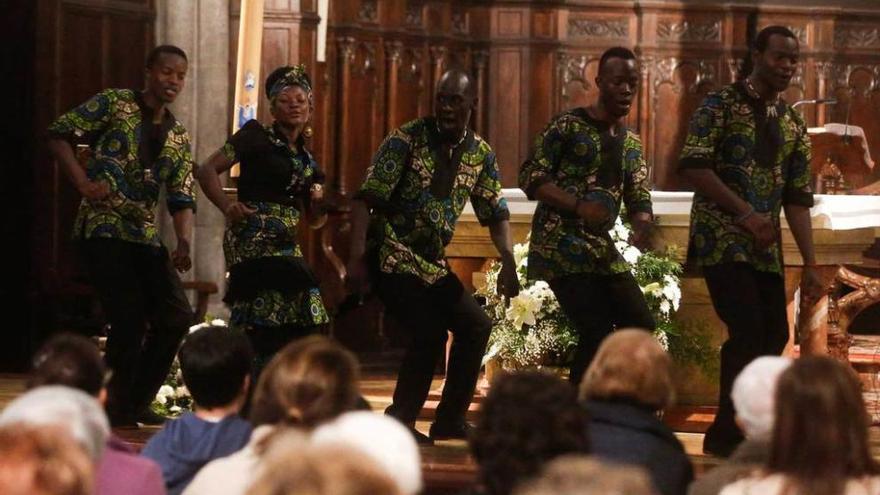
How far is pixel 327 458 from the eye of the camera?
2.38 meters

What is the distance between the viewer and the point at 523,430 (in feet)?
11.7

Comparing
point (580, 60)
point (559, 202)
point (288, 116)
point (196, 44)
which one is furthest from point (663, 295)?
point (580, 60)

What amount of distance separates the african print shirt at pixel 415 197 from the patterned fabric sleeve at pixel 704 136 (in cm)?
82

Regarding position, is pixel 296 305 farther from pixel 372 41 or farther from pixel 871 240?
pixel 372 41

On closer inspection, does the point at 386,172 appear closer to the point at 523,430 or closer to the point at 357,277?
the point at 357,277

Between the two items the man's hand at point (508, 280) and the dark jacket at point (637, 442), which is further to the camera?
the man's hand at point (508, 280)

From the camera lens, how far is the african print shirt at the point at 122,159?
6.88m

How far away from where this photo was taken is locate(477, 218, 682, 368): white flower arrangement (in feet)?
25.7

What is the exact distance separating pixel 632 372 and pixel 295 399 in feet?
2.56

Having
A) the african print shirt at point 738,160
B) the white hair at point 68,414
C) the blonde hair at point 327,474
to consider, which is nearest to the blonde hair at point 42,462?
the white hair at point 68,414

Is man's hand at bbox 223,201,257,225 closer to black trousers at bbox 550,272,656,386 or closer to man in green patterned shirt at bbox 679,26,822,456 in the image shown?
black trousers at bbox 550,272,656,386

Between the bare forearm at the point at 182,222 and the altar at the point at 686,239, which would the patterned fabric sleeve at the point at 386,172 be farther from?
the altar at the point at 686,239

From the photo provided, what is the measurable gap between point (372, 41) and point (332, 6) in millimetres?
415

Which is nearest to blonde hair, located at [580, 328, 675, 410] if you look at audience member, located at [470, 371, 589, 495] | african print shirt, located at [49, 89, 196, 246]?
audience member, located at [470, 371, 589, 495]
